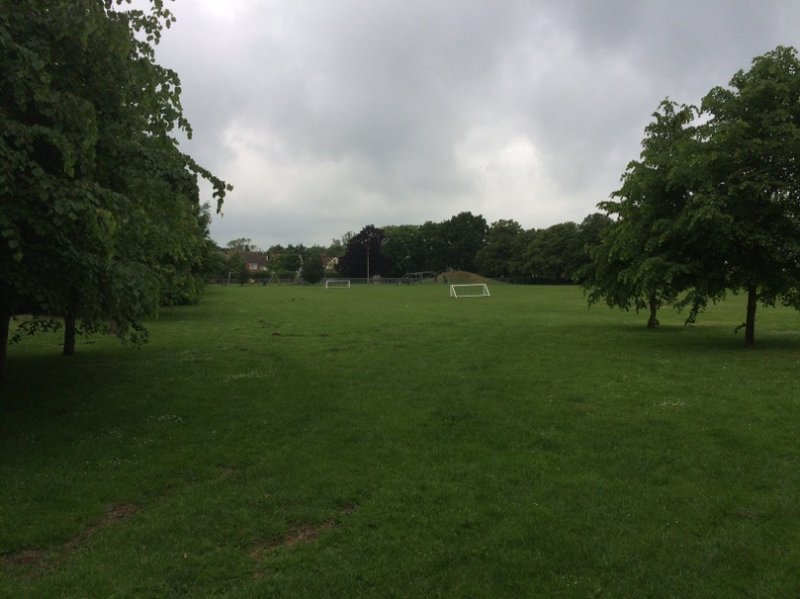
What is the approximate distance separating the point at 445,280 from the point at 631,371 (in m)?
120

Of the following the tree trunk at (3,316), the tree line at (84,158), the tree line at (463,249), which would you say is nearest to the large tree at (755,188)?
the tree line at (84,158)

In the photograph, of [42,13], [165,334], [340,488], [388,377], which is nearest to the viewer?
[340,488]

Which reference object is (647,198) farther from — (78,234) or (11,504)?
(11,504)

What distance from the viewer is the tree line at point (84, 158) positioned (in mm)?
7121

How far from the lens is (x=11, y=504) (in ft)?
21.5

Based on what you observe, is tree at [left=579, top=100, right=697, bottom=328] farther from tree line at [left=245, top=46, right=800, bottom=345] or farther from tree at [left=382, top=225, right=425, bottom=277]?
tree at [left=382, top=225, right=425, bottom=277]

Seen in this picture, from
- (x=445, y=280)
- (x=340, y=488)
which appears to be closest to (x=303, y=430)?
(x=340, y=488)

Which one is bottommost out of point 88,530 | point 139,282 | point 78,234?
point 88,530

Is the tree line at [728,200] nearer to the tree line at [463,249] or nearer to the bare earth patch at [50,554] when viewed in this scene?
the bare earth patch at [50,554]

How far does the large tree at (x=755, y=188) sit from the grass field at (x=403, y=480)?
295 cm

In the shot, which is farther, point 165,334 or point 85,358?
point 165,334

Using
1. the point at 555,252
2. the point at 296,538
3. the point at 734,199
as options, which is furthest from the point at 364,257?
the point at 296,538

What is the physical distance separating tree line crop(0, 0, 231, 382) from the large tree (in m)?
13.2

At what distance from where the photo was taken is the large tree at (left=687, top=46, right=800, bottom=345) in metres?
15.9
